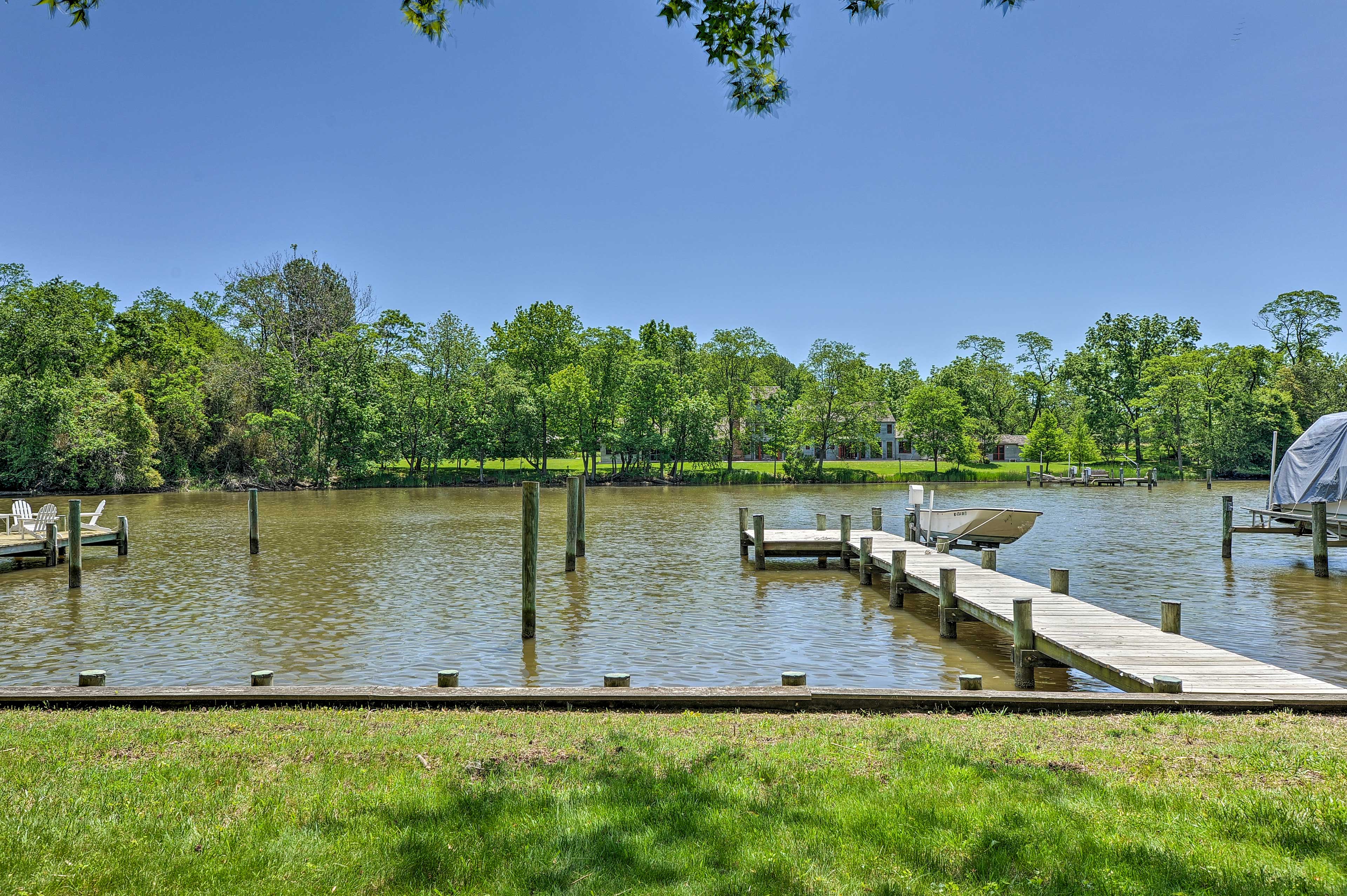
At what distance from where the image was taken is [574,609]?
57.5 feet

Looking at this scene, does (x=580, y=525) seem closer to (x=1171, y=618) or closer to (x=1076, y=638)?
(x=1076, y=638)

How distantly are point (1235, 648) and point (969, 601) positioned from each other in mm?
4195

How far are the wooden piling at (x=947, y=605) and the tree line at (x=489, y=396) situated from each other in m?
60.2

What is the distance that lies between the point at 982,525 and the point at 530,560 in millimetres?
14270

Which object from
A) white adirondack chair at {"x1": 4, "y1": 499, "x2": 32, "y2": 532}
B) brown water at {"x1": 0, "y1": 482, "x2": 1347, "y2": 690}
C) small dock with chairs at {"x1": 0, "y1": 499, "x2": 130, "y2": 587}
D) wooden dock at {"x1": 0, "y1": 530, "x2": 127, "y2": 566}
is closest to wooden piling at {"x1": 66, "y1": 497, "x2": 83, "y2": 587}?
small dock with chairs at {"x1": 0, "y1": 499, "x2": 130, "y2": 587}

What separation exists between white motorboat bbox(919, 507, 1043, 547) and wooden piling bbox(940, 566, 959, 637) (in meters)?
8.33

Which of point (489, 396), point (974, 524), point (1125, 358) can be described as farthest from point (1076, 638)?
point (1125, 358)

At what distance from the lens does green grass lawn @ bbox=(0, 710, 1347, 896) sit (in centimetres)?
409

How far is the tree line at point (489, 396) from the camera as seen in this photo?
197ft

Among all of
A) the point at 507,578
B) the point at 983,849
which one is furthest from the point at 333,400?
the point at 983,849

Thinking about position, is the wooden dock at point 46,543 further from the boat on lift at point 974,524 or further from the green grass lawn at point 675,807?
the boat on lift at point 974,524

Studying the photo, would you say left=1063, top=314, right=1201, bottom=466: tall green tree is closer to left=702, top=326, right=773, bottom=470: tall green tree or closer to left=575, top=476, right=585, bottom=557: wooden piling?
left=702, top=326, right=773, bottom=470: tall green tree

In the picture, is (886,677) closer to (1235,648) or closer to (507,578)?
(1235,648)

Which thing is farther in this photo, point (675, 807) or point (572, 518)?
point (572, 518)
